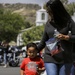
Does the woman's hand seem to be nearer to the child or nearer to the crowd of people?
the crowd of people

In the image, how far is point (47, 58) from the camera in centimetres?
552

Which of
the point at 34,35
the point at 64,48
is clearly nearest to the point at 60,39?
the point at 64,48

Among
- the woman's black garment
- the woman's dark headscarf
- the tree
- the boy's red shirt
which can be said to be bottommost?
the tree

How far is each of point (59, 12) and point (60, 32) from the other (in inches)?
10.6

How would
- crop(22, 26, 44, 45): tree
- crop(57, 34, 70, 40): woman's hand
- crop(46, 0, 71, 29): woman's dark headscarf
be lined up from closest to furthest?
1. crop(57, 34, 70, 40): woman's hand
2. crop(46, 0, 71, 29): woman's dark headscarf
3. crop(22, 26, 44, 45): tree

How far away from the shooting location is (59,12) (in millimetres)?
5363

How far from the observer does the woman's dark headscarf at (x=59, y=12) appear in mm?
5352

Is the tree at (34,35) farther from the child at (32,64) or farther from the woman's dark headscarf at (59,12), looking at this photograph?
the woman's dark headscarf at (59,12)

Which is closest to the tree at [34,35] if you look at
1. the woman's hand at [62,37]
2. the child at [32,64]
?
the child at [32,64]

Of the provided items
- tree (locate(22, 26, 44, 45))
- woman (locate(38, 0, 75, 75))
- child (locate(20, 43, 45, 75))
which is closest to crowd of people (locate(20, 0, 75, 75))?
woman (locate(38, 0, 75, 75))

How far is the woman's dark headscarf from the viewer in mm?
5352

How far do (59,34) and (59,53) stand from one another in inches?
12.9

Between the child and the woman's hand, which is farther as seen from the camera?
the child

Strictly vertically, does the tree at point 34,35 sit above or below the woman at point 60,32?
below
